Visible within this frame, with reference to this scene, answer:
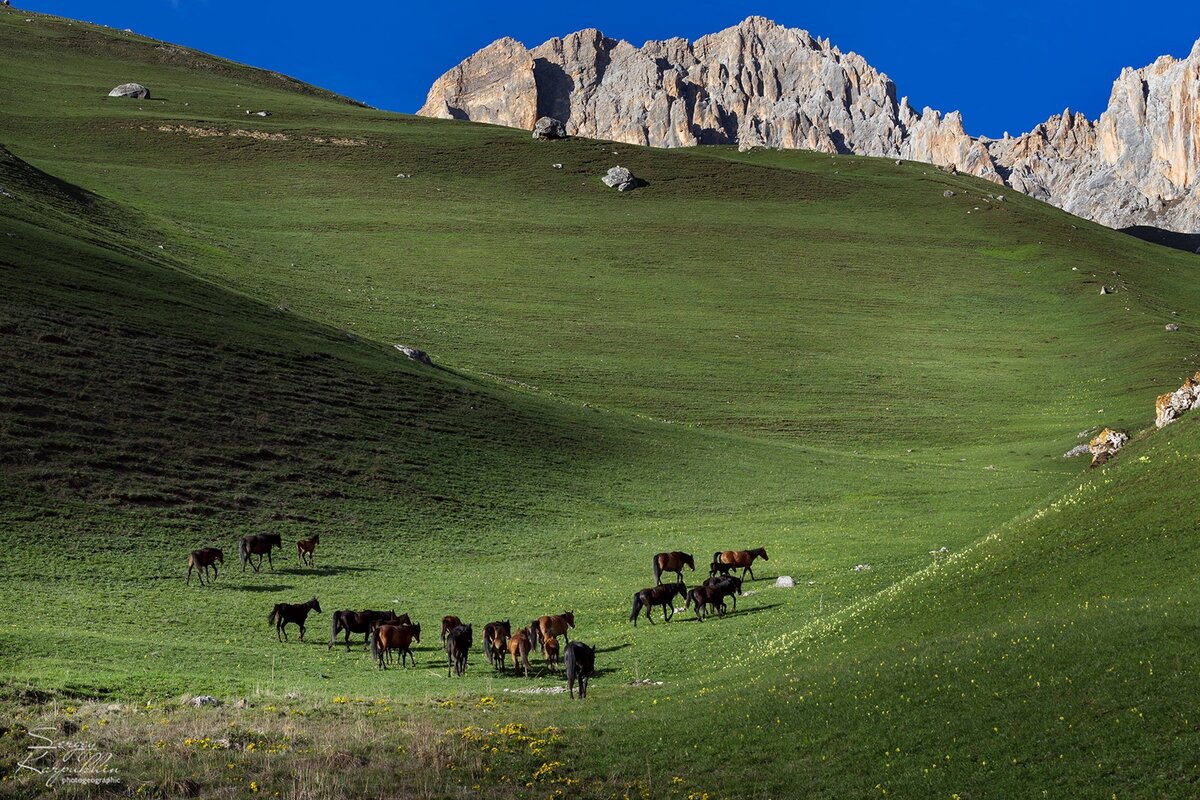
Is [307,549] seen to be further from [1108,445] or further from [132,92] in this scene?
[132,92]

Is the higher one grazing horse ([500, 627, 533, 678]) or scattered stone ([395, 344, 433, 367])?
scattered stone ([395, 344, 433, 367])

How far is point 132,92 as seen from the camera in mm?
152875

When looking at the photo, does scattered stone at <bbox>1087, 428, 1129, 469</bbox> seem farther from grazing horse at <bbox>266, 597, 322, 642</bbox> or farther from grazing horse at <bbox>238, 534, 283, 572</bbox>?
grazing horse at <bbox>238, 534, 283, 572</bbox>

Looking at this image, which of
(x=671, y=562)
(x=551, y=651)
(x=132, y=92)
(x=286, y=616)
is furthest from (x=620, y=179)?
(x=551, y=651)

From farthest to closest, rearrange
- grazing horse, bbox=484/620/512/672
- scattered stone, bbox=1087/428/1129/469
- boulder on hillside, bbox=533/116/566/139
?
boulder on hillside, bbox=533/116/566/139 < scattered stone, bbox=1087/428/1129/469 < grazing horse, bbox=484/620/512/672

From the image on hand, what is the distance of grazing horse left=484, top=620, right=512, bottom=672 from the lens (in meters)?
29.2

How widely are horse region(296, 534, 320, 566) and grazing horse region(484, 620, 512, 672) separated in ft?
48.2

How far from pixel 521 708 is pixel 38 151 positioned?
418ft

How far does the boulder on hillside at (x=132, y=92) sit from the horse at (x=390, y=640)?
147336 millimetres

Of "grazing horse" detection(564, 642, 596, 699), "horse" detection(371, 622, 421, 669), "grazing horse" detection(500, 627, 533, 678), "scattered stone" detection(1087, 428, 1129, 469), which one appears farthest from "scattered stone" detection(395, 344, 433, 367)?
"grazing horse" detection(564, 642, 596, 699)

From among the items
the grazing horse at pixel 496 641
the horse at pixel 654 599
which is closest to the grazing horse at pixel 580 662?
the grazing horse at pixel 496 641

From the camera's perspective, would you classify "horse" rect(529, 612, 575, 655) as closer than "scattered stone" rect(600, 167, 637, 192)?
Yes

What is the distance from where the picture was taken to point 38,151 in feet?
411

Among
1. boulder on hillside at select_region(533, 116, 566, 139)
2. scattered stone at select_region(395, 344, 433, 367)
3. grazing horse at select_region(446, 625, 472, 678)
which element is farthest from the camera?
boulder on hillside at select_region(533, 116, 566, 139)
